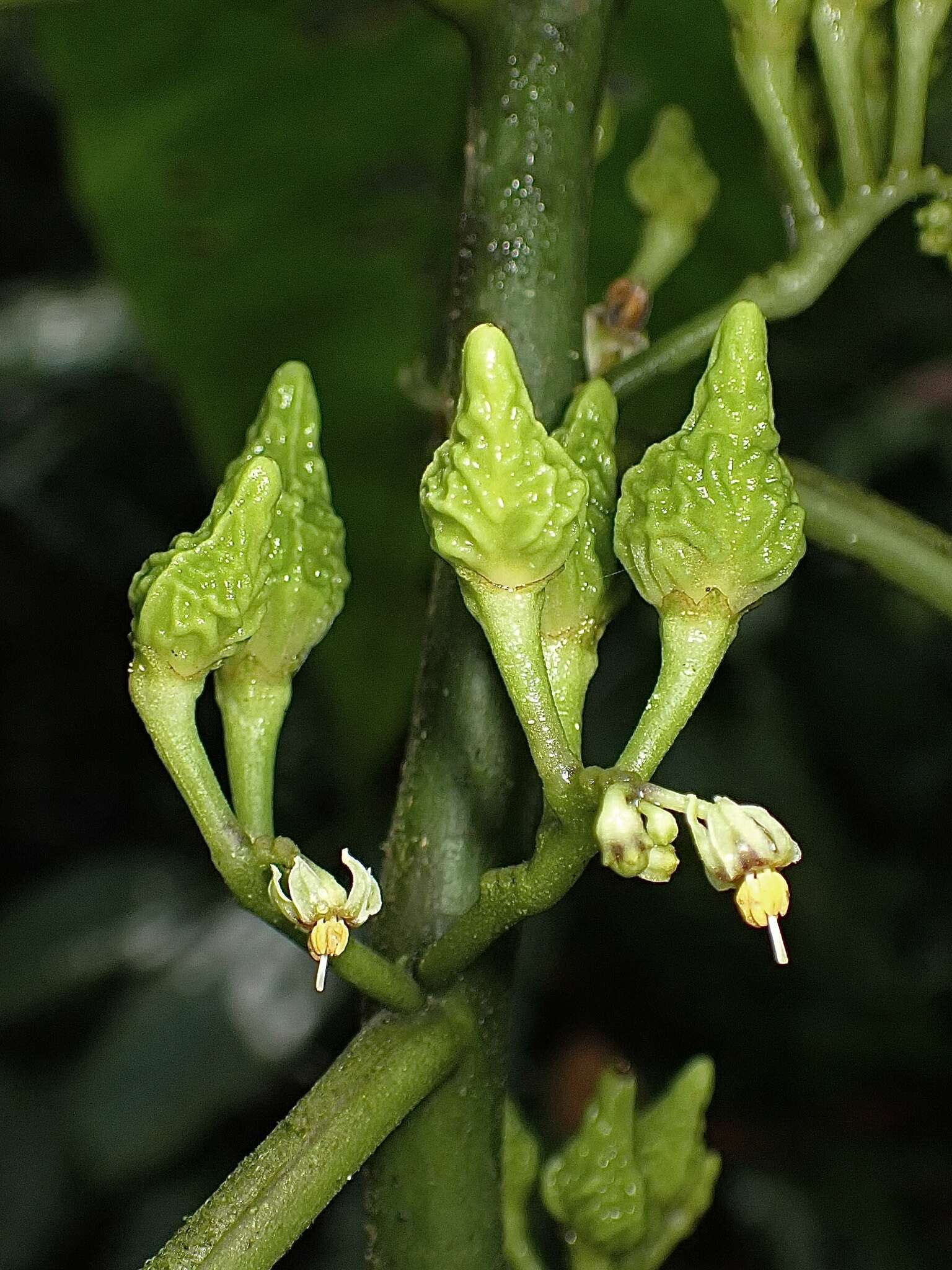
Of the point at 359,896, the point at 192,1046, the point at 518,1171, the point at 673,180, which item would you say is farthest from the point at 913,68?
the point at 192,1046

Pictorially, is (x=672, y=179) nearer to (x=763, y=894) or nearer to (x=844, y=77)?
(x=844, y=77)

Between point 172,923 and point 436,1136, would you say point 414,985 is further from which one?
point 172,923

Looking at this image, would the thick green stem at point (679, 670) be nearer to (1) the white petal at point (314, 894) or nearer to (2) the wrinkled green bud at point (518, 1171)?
(1) the white petal at point (314, 894)

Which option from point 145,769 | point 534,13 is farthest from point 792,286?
point 145,769

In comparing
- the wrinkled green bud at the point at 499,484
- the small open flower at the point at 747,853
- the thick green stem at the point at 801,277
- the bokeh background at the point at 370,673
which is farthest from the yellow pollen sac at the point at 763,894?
the bokeh background at the point at 370,673

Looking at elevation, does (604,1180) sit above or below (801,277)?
below

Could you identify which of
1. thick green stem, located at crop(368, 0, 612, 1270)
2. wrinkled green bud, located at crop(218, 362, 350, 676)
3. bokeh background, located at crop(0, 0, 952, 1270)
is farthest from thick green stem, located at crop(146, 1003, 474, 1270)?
bokeh background, located at crop(0, 0, 952, 1270)
